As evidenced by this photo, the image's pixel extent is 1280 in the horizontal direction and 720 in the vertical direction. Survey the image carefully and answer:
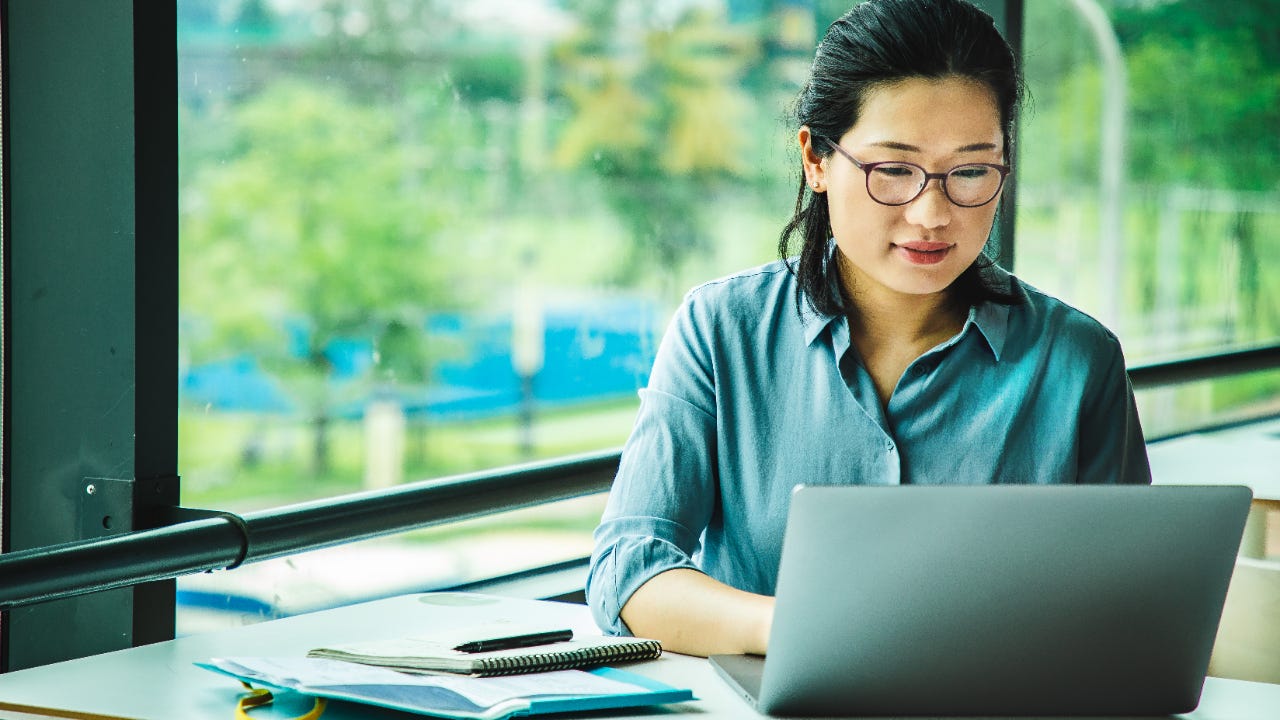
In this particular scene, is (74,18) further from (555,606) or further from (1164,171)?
(1164,171)

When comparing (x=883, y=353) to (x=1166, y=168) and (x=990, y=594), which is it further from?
(x=1166, y=168)

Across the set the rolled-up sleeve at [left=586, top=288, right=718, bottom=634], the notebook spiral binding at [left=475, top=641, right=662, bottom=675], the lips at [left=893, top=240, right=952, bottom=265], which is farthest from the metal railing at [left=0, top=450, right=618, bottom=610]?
the lips at [left=893, top=240, right=952, bottom=265]

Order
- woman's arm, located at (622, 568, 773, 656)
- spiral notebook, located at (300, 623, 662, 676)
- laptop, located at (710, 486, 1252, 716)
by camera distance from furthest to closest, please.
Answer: woman's arm, located at (622, 568, 773, 656)
spiral notebook, located at (300, 623, 662, 676)
laptop, located at (710, 486, 1252, 716)

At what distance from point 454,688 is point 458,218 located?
6.88 m

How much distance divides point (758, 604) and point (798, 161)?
0.66 meters

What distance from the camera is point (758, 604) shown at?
45.3 inches

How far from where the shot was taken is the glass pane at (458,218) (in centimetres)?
716

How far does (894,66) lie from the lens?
1453 millimetres

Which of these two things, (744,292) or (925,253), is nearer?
(925,253)

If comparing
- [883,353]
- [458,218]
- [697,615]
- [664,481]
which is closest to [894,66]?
[883,353]

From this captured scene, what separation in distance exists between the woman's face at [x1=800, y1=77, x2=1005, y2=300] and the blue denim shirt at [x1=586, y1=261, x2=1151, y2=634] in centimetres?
10

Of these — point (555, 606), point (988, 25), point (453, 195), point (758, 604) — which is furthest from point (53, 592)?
point (453, 195)

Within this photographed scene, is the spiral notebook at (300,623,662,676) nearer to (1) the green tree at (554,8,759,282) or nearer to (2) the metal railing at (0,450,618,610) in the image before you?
(2) the metal railing at (0,450,618,610)

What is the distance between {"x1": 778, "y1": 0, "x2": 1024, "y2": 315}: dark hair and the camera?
4.76 feet
